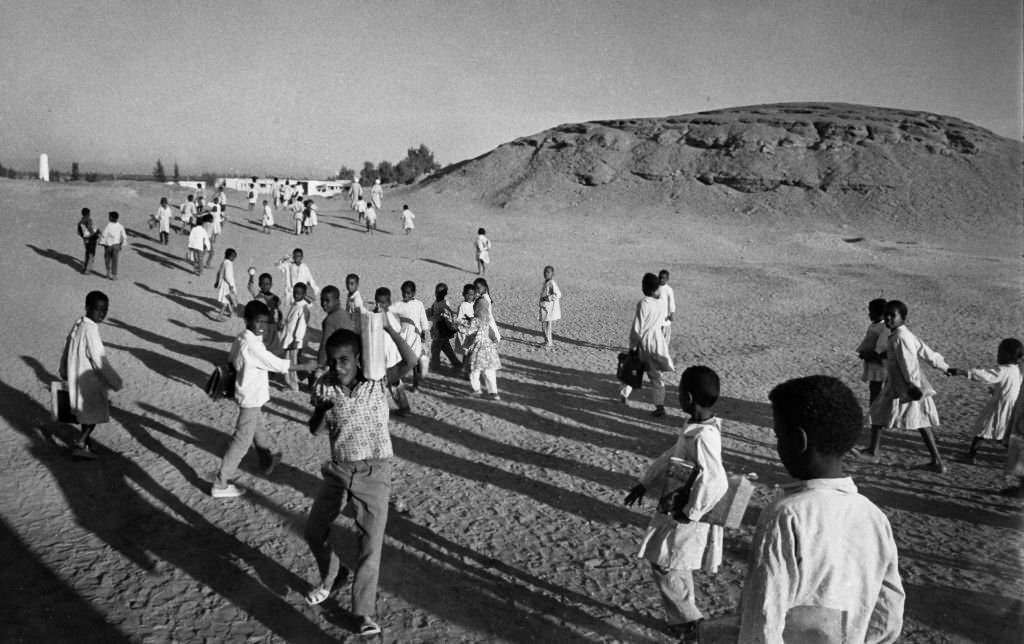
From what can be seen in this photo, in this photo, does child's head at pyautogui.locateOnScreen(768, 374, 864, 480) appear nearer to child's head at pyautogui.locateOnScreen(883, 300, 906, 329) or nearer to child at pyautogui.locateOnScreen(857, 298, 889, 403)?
child's head at pyautogui.locateOnScreen(883, 300, 906, 329)

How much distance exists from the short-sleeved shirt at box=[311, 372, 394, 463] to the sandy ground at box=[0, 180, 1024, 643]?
3.49 ft

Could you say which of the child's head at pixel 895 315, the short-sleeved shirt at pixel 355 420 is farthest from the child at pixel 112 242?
the child's head at pixel 895 315

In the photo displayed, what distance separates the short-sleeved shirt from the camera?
11.8 ft

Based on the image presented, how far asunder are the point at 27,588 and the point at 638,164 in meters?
47.0

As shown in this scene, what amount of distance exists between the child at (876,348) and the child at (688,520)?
425cm

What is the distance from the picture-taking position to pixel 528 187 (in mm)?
45281

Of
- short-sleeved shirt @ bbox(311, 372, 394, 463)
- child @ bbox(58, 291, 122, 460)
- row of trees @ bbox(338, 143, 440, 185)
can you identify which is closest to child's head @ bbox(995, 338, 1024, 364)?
short-sleeved shirt @ bbox(311, 372, 394, 463)

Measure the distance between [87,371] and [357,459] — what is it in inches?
152

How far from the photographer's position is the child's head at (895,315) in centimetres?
606

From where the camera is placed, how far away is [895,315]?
239 inches

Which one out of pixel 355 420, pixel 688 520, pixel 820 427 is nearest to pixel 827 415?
pixel 820 427

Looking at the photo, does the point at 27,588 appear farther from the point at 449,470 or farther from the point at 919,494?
the point at 919,494

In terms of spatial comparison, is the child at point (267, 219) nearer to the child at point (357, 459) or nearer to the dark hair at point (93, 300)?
the dark hair at point (93, 300)

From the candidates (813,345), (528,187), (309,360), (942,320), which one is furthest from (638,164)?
(309,360)
